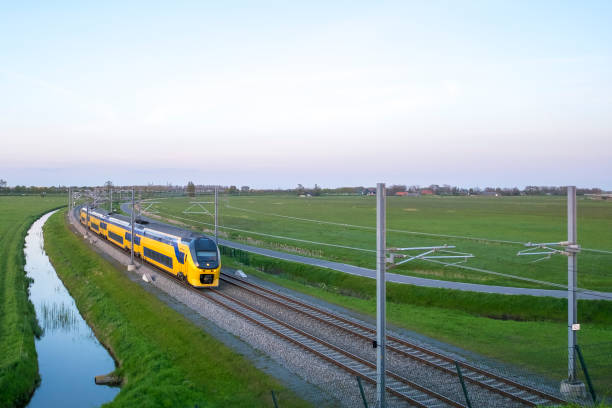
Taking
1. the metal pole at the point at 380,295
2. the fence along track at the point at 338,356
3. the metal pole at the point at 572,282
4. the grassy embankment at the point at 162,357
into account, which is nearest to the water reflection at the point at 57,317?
the grassy embankment at the point at 162,357

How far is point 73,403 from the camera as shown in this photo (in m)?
18.9

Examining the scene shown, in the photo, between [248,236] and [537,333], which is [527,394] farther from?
[248,236]

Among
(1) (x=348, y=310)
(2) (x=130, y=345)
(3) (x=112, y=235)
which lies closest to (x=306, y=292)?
(1) (x=348, y=310)

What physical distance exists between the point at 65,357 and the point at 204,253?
9603mm

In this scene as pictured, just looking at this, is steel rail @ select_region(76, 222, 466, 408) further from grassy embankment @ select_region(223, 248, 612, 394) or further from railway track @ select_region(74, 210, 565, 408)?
grassy embankment @ select_region(223, 248, 612, 394)

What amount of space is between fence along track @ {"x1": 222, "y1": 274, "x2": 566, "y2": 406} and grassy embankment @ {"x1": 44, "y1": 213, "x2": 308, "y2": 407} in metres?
5.73

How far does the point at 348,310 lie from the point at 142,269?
19.4 metres

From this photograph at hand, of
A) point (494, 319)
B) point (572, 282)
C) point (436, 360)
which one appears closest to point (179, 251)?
point (436, 360)

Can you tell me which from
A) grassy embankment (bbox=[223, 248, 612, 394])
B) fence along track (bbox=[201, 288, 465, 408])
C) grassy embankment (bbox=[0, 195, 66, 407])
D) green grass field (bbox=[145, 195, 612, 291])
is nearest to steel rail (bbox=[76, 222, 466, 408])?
fence along track (bbox=[201, 288, 465, 408])

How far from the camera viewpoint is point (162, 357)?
2002 centimetres

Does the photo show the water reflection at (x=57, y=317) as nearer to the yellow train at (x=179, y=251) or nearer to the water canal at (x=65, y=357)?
the water canal at (x=65, y=357)

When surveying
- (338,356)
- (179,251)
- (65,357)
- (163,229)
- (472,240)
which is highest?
(163,229)

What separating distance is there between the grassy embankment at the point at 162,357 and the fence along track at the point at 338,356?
107 inches

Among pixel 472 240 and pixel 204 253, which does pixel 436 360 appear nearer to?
pixel 204 253
